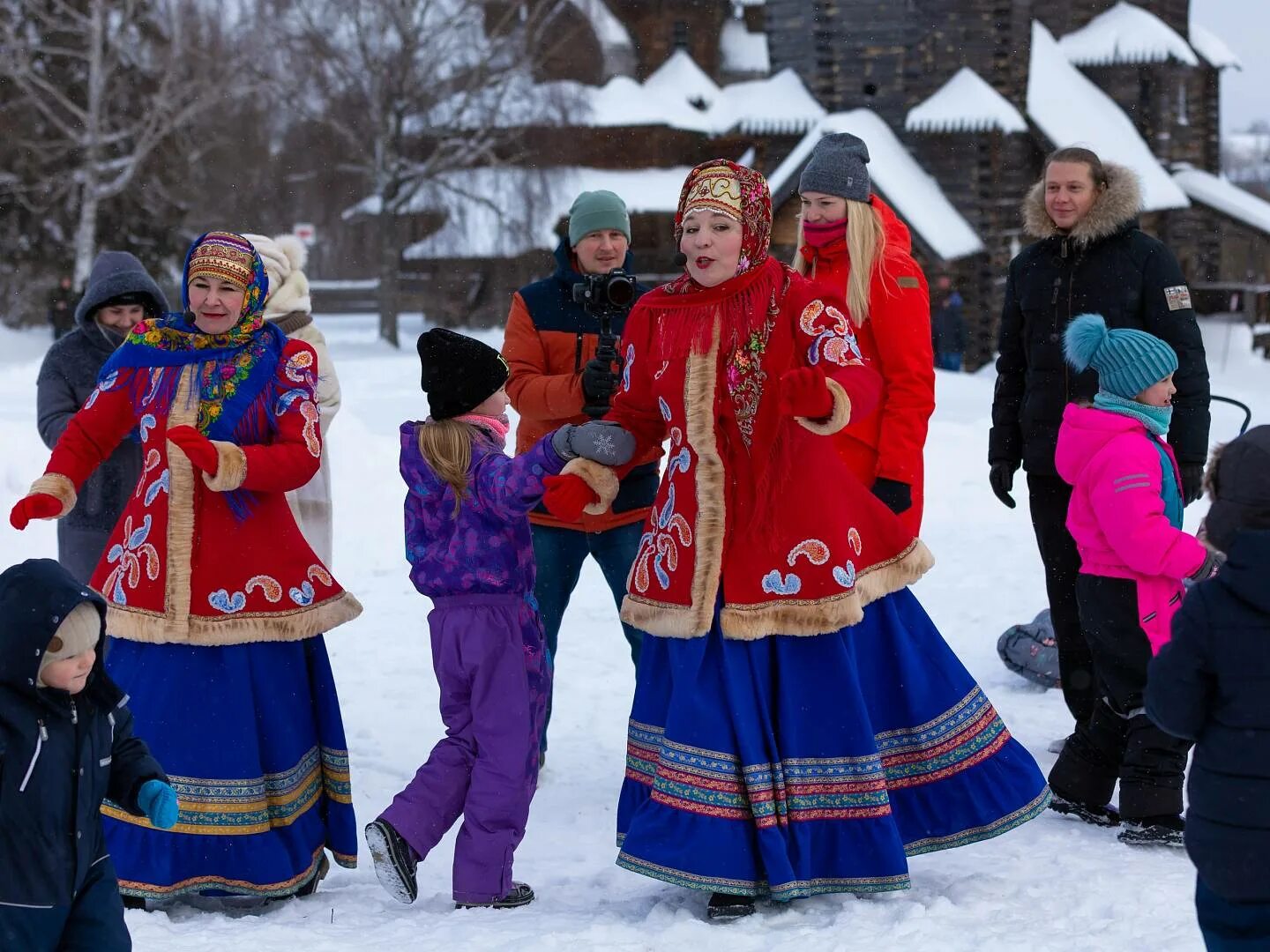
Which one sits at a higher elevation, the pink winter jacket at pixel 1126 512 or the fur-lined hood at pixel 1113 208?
the fur-lined hood at pixel 1113 208

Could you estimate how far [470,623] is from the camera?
158 inches

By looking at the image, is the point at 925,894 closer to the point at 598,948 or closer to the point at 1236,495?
the point at 598,948

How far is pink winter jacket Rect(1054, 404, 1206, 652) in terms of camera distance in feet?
13.9

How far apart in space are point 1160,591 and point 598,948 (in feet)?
6.59

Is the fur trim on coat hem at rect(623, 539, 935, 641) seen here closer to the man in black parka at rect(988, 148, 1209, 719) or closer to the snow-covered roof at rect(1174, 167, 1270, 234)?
the man in black parka at rect(988, 148, 1209, 719)

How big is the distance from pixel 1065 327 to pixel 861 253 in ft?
2.67

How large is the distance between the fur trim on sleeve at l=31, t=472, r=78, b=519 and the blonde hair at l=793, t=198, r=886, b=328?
2170mm

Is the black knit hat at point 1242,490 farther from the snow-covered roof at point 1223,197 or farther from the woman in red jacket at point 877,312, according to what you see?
the snow-covered roof at point 1223,197

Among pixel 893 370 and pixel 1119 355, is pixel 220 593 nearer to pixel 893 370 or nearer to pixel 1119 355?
pixel 893 370

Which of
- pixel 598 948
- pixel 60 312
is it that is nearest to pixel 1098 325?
pixel 598 948

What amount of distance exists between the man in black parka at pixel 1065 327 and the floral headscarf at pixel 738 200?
1341 millimetres

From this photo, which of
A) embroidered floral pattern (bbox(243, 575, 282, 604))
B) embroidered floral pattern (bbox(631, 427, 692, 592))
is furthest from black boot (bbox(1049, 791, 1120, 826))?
embroidered floral pattern (bbox(243, 575, 282, 604))

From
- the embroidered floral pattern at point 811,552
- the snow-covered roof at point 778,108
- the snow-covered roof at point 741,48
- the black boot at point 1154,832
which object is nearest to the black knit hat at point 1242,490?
the embroidered floral pattern at point 811,552

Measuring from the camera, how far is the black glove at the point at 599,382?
173 inches
